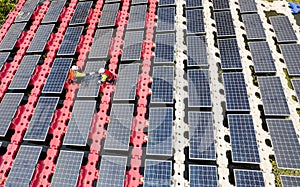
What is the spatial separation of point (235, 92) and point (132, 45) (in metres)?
13.3

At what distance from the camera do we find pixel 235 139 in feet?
67.6

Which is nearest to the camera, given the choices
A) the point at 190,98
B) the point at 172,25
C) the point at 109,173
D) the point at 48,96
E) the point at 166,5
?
the point at 109,173

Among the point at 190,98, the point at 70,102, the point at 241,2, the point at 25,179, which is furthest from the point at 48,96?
the point at 241,2

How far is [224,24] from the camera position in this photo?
28.6 metres

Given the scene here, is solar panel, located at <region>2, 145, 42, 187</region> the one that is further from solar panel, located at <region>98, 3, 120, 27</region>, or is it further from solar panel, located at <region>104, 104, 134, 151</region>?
solar panel, located at <region>98, 3, 120, 27</region>

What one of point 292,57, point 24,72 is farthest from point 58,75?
point 292,57

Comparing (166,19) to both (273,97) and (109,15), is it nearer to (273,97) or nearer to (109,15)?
(109,15)

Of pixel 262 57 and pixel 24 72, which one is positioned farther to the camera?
pixel 24 72

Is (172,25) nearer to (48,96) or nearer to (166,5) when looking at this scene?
(166,5)

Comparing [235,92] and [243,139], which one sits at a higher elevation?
[235,92]

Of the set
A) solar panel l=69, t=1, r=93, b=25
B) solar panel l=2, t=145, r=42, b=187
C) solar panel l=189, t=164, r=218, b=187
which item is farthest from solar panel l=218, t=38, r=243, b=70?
solar panel l=2, t=145, r=42, b=187

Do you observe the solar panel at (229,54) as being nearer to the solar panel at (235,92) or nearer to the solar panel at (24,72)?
the solar panel at (235,92)

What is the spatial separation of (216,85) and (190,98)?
354 cm

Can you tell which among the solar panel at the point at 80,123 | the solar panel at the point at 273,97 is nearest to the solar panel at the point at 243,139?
the solar panel at the point at 273,97
